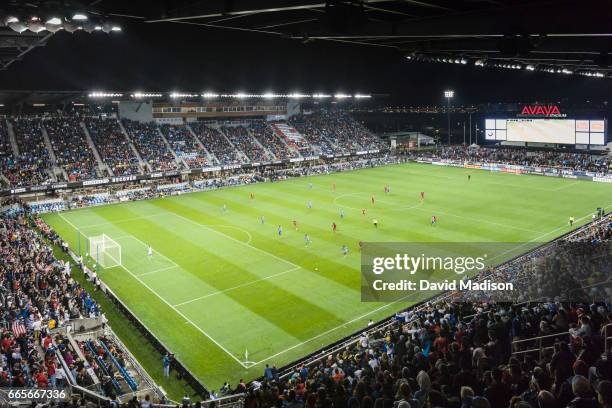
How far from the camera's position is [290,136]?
256 feet

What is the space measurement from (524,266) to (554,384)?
53.0ft

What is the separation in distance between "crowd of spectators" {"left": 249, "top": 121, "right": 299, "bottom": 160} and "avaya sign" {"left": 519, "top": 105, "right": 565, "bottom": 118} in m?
32.2

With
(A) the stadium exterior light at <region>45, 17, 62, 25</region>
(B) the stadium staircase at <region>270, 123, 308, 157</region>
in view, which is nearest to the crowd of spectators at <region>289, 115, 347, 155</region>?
(B) the stadium staircase at <region>270, 123, 308, 157</region>

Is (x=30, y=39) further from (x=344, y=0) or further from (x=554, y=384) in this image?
(x=554, y=384)

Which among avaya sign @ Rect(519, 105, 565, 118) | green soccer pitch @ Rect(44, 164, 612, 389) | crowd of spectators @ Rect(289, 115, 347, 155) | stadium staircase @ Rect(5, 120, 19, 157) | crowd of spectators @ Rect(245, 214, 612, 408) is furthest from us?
crowd of spectators @ Rect(289, 115, 347, 155)

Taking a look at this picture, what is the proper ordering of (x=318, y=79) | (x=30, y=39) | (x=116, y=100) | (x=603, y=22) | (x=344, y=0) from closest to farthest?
(x=344, y=0)
(x=603, y=22)
(x=30, y=39)
(x=318, y=79)
(x=116, y=100)

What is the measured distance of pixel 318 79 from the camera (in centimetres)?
1836

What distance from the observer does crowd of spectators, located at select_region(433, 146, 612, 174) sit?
60281mm

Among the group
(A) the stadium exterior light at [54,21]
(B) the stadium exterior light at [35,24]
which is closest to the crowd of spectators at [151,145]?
(B) the stadium exterior light at [35,24]

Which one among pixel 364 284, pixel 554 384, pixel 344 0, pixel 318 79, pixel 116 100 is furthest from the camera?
pixel 116 100

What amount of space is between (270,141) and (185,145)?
46.4 feet

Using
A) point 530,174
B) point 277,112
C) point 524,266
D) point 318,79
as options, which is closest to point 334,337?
point 524,266

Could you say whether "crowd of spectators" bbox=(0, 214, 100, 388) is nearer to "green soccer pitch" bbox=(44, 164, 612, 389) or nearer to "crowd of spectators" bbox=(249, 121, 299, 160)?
"green soccer pitch" bbox=(44, 164, 612, 389)

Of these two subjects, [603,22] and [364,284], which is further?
[364,284]
